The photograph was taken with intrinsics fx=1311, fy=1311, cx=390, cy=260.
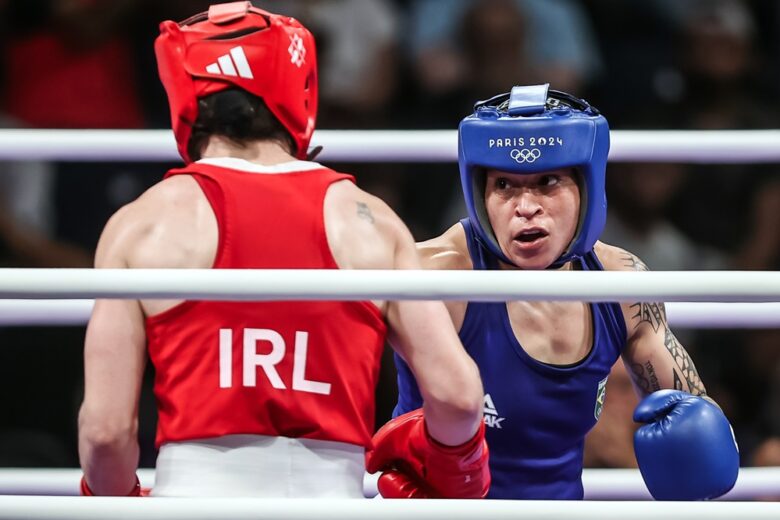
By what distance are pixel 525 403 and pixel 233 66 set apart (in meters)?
0.82

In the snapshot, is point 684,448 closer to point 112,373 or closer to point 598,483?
point 598,483

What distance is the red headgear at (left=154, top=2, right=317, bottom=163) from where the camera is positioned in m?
1.91

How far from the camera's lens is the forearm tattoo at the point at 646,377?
238 centimetres

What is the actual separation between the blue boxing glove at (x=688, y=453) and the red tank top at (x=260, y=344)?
0.47m

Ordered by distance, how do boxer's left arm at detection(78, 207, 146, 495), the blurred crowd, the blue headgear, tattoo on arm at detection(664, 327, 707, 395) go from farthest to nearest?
the blurred crowd, tattoo on arm at detection(664, 327, 707, 395), the blue headgear, boxer's left arm at detection(78, 207, 146, 495)

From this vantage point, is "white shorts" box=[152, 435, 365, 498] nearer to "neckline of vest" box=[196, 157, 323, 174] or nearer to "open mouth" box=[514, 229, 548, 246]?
"neckline of vest" box=[196, 157, 323, 174]

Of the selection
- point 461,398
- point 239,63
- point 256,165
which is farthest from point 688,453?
point 239,63

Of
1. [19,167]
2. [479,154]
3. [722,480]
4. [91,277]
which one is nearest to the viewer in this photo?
[91,277]

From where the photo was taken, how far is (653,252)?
160 inches

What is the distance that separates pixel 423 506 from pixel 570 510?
17cm

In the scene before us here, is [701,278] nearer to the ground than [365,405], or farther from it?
farther from it

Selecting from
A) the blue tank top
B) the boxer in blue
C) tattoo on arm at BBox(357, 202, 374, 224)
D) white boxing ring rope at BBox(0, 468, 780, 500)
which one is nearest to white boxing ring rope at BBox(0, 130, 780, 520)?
tattoo on arm at BBox(357, 202, 374, 224)

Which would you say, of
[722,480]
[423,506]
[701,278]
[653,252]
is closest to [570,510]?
[423,506]

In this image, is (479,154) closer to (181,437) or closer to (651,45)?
(181,437)
